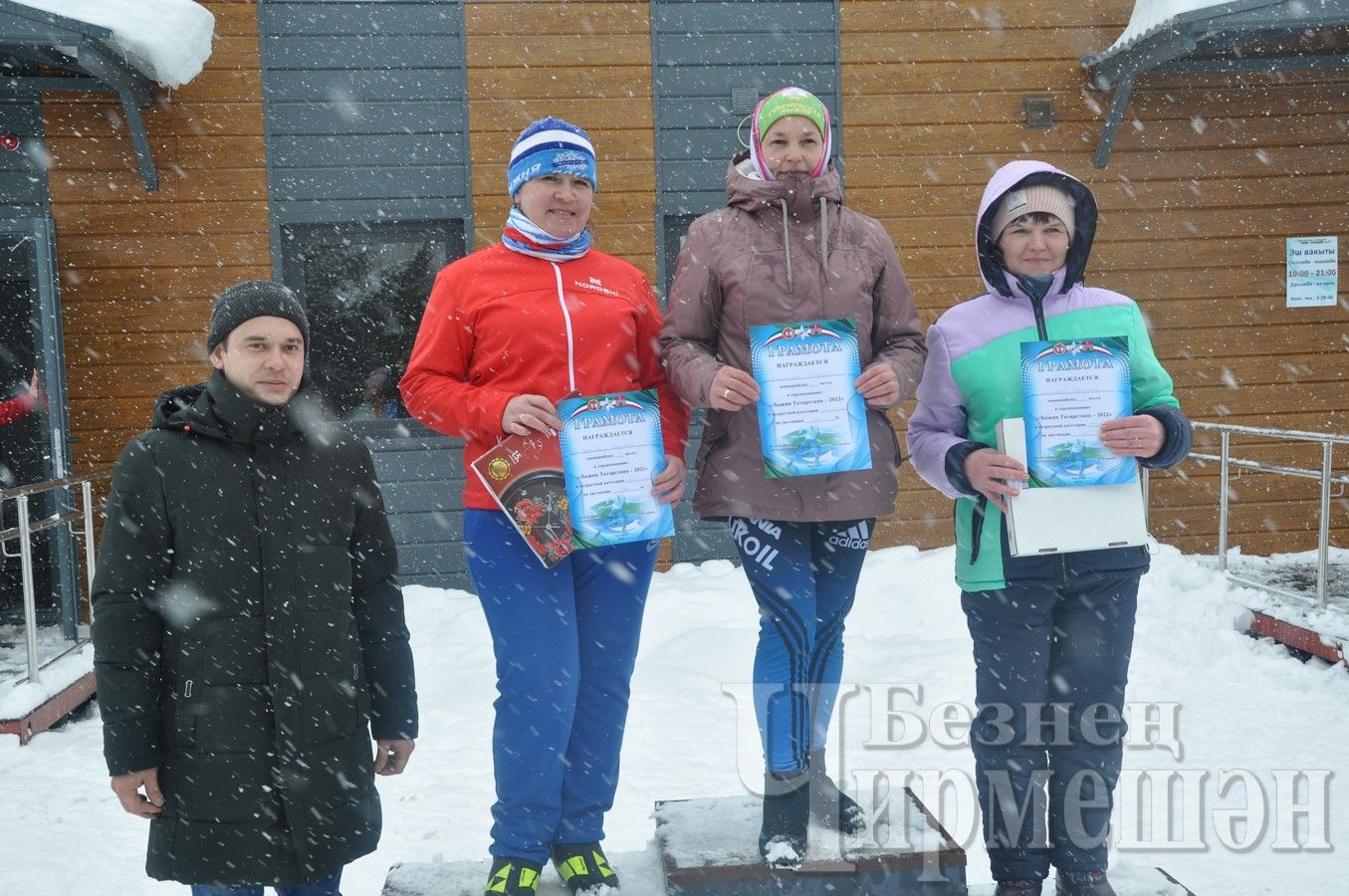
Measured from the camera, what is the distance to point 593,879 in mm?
2436

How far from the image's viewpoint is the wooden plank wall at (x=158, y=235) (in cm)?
607

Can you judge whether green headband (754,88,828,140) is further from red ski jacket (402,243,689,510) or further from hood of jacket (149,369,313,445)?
hood of jacket (149,369,313,445)

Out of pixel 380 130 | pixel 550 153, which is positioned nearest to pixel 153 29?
pixel 380 130

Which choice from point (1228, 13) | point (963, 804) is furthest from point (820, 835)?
point (1228, 13)

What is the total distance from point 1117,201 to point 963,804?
14.8ft

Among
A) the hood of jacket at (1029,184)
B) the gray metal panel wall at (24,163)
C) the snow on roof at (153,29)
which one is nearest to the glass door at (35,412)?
the gray metal panel wall at (24,163)

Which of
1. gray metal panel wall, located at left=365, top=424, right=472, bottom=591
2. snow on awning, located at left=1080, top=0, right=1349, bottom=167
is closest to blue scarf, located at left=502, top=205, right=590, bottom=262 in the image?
gray metal panel wall, located at left=365, top=424, right=472, bottom=591

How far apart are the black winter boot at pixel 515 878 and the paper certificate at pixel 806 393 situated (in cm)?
101

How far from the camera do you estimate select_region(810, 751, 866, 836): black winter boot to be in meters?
2.51

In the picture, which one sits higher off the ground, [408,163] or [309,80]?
[309,80]

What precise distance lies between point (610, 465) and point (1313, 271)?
624cm

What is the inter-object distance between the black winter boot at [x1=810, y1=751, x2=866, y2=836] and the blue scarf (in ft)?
4.26

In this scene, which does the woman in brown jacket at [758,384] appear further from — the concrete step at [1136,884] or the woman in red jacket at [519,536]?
the concrete step at [1136,884]

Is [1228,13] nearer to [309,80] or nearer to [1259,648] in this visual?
[1259,648]
